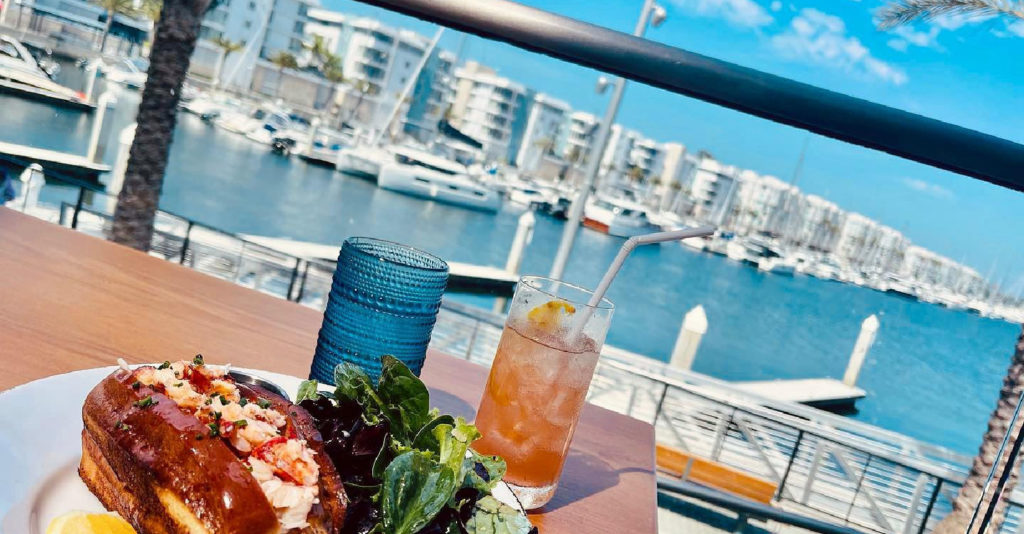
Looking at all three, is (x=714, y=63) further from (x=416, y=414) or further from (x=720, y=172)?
(x=720, y=172)

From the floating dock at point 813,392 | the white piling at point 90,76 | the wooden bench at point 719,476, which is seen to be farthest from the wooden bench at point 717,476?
the white piling at point 90,76

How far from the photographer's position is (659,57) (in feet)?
2.90

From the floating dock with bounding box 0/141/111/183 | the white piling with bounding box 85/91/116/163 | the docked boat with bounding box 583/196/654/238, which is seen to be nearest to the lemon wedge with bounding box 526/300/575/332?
the floating dock with bounding box 0/141/111/183

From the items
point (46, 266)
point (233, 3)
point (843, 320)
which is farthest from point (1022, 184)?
point (233, 3)

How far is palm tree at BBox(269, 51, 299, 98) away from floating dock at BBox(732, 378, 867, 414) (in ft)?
168

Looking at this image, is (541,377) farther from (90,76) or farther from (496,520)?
(90,76)

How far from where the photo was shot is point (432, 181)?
1772 inches

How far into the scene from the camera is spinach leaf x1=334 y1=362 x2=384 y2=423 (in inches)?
30.2

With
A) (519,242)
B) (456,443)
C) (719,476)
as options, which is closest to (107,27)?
(519,242)

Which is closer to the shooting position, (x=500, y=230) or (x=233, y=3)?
(x=500, y=230)

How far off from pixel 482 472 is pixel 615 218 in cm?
5607

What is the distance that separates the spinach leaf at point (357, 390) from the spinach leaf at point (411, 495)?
14 centimetres

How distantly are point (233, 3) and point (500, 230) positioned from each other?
3506cm

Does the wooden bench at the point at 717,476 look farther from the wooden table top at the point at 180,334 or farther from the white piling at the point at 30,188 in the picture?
the white piling at the point at 30,188
